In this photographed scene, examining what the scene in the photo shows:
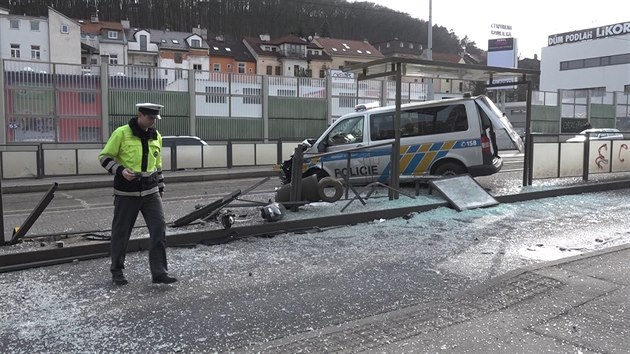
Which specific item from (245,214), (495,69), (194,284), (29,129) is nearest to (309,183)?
(245,214)

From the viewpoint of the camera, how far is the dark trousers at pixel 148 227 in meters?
5.34

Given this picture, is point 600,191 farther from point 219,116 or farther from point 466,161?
point 219,116

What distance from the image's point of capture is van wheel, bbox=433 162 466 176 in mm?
11109

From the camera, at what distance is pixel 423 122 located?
11.3 meters

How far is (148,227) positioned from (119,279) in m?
0.58

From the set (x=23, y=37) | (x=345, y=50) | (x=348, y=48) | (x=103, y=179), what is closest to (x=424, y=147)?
(x=103, y=179)

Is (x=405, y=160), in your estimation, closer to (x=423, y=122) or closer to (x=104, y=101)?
(x=423, y=122)

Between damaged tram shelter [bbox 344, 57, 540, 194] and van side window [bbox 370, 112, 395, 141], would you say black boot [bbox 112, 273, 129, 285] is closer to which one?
damaged tram shelter [bbox 344, 57, 540, 194]

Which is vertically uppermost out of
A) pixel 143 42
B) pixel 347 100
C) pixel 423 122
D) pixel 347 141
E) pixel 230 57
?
pixel 143 42

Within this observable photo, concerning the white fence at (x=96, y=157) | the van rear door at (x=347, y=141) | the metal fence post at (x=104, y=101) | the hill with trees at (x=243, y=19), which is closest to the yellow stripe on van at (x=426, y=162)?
the van rear door at (x=347, y=141)

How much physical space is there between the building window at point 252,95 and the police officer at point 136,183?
74.4ft

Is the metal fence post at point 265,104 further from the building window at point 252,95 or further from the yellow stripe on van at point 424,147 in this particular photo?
the yellow stripe on van at point 424,147

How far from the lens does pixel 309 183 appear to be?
8.78 m

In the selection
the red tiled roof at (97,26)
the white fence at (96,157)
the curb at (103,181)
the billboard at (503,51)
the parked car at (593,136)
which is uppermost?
the red tiled roof at (97,26)
